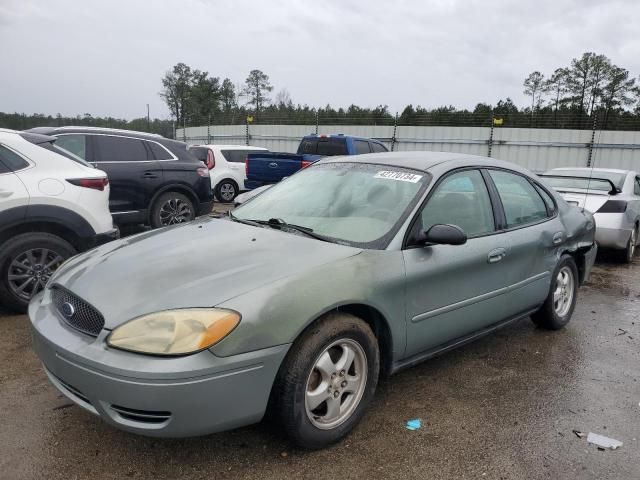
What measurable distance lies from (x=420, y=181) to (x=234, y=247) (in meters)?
1.32

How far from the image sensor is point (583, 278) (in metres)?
4.84

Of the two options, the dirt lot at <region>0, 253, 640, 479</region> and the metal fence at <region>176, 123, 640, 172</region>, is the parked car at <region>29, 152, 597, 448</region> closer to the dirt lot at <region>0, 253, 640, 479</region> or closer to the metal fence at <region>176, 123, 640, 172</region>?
the dirt lot at <region>0, 253, 640, 479</region>

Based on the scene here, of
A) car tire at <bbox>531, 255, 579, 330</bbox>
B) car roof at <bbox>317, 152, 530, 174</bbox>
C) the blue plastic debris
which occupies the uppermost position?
car roof at <bbox>317, 152, 530, 174</bbox>

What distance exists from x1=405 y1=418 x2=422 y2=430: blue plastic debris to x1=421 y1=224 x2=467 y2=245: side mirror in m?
1.06

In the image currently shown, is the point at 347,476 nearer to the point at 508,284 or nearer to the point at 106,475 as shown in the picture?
the point at 106,475

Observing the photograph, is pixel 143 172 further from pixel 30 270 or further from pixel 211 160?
pixel 211 160

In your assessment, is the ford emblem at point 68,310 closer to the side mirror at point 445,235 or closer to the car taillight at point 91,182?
the side mirror at point 445,235

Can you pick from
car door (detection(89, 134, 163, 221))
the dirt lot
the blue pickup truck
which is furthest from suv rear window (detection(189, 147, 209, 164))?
the dirt lot

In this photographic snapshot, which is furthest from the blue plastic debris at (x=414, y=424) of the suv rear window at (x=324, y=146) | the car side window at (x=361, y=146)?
the car side window at (x=361, y=146)

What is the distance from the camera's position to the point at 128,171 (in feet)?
23.4

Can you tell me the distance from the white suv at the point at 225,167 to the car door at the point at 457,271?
10422mm

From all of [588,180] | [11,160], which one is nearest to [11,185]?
[11,160]

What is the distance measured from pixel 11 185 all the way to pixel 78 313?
2.51 meters

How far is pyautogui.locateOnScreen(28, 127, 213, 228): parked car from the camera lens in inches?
274
